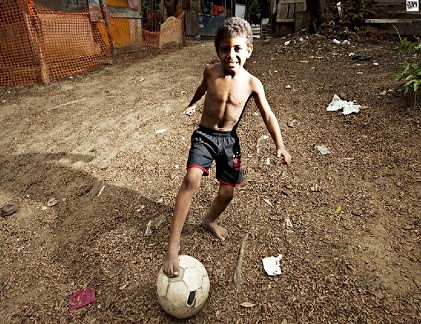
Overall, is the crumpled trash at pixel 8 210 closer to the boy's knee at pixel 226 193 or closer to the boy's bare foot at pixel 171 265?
the boy's bare foot at pixel 171 265

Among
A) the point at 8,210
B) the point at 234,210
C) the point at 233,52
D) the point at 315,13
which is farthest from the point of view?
the point at 315,13

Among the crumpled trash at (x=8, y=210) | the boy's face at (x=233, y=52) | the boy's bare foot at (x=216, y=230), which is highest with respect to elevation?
the boy's face at (x=233, y=52)

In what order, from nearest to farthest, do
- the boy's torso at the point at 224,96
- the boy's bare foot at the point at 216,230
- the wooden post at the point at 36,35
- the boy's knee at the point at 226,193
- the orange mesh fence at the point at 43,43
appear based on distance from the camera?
the boy's torso at the point at 224,96 → the boy's knee at the point at 226,193 → the boy's bare foot at the point at 216,230 → the wooden post at the point at 36,35 → the orange mesh fence at the point at 43,43

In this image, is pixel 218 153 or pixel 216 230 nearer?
pixel 218 153

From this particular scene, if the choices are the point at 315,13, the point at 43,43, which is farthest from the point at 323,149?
the point at 315,13

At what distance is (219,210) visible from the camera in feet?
9.09

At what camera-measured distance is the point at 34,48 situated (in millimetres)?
7090

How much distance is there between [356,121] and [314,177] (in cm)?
145

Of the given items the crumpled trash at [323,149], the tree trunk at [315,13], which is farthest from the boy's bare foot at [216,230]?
the tree trunk at [315,13]

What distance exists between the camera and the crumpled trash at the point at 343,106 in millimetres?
4590

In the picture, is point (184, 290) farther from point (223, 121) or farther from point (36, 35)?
point (36, 35)

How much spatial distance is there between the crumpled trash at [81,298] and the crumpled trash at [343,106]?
4084mm

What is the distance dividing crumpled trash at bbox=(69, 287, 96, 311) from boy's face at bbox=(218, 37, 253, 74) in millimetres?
2092

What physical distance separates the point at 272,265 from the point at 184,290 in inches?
34.1
